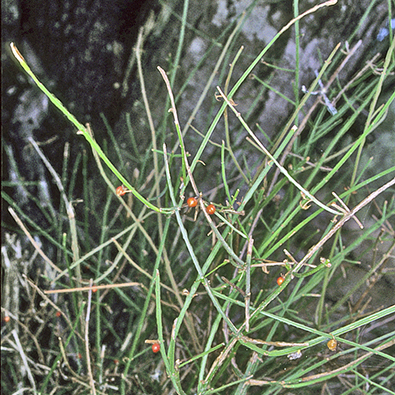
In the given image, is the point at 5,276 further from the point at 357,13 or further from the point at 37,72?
the point at 357,13

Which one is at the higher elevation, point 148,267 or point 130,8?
point 130,8

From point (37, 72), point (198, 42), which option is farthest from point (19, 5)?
point (198, 42)

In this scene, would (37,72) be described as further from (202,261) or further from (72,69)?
(202,261)

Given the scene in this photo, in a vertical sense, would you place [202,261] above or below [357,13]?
below

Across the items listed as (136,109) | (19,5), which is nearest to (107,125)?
(136,109)

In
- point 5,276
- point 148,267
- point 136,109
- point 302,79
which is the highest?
point 302,79

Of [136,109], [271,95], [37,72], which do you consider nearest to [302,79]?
[271,95]

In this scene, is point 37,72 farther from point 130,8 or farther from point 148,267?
point 148,267
